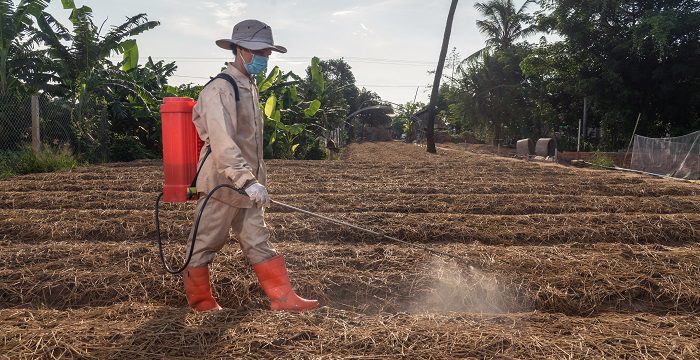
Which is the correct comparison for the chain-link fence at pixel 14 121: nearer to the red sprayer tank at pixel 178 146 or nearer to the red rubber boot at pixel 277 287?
the red sprayer tank at pixel 178 146

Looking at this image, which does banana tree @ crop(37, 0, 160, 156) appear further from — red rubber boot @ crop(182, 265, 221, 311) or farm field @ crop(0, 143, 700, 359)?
red rubber boot @ crop(182, 265, 221, 311)

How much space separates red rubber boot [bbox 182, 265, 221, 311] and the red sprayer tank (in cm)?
42

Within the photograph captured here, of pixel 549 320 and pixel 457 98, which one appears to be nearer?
pixel 549 320

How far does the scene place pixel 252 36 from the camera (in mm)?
3178

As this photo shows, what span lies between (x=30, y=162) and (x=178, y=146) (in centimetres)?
955

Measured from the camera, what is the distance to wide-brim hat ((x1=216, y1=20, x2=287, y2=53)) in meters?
3.15

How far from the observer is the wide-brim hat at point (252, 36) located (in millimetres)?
3152

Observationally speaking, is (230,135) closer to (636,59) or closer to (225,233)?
(225,233)

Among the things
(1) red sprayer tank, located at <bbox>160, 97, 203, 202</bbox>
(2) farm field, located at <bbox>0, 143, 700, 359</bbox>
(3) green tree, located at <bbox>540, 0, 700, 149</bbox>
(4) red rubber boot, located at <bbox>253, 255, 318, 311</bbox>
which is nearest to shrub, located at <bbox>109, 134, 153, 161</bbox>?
(2) farm field, located at <bbox>0, 143, 700, 359</bbox>

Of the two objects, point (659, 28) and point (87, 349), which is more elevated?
point (659, 28)

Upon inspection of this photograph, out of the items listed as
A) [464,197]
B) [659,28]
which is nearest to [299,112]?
[659,28]

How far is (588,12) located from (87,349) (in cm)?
2197

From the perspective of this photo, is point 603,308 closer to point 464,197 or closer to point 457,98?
point 464,197

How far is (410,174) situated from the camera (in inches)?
472
